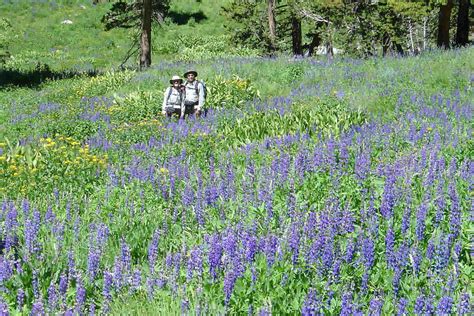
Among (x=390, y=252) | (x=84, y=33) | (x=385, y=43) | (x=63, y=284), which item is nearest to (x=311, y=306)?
(x=390, y=252)

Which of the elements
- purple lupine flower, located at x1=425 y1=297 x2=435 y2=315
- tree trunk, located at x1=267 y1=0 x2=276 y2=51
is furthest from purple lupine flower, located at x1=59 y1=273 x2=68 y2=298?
tree trunk, located at x1=267 y1=0 x2=276 y2=51

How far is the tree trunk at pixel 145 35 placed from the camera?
71.6 feet

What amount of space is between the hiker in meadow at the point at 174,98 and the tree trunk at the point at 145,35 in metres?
Result: 10.7

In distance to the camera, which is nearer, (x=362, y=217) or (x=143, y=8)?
(x=362, y=217)

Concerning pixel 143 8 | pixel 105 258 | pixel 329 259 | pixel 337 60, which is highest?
pixel 143 8

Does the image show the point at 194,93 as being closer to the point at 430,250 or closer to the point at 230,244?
the point at 230,244

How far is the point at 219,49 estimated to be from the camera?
103 feet

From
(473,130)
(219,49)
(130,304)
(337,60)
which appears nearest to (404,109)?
(473,130)

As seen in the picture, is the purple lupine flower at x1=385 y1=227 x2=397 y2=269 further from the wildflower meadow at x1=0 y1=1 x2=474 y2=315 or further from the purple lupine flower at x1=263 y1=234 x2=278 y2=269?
the purple lupine flower at x1=263 y1=234 x2=278 y2=269

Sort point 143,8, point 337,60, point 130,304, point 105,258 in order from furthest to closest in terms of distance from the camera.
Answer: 1. point 143,8
2. point 337,60
3. point 105,258
4. point 130,304

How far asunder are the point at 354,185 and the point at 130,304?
2.61 metres

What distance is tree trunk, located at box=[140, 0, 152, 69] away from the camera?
21.8 metres

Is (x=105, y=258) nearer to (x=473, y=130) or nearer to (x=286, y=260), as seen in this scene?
(x=286, y=260)

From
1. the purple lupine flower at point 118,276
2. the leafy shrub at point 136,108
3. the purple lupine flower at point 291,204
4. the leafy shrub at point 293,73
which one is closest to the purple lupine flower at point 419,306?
the purple lupine flower at point 291,204
